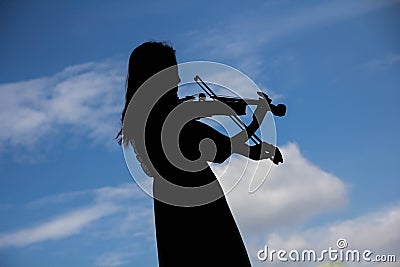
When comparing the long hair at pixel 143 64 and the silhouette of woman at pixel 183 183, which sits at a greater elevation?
the long hair at pixel 143 64

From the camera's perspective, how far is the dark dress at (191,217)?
2.33 m

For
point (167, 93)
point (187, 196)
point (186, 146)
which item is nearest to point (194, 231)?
point (187, 196)

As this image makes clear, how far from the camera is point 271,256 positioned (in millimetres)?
2779

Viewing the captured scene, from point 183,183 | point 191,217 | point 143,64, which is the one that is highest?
point 143,64

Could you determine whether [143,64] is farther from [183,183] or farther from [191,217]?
[191,217]

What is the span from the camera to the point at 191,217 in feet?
7.75

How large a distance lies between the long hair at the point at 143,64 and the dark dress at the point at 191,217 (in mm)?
109

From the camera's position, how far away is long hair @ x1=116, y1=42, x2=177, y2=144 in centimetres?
249

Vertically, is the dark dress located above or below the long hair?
below

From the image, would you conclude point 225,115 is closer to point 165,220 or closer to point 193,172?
point 193,172

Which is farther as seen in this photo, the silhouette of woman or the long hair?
the long hair

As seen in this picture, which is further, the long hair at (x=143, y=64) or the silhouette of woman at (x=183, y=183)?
the long hair at (x=143, y=64)

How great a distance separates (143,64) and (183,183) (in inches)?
17.5

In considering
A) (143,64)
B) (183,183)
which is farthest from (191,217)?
(143,64)
